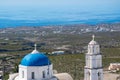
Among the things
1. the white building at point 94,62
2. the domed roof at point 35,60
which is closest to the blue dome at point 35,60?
the domed roof at point 35,60

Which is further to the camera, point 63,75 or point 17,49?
point 17,49

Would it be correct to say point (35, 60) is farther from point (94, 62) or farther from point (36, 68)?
point (94, 62)

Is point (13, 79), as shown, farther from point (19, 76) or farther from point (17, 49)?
point (17, 49)

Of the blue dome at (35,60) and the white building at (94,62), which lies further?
the white building at (94,62)

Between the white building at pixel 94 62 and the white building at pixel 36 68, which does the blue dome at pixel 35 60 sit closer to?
the white building at pixel 36 68

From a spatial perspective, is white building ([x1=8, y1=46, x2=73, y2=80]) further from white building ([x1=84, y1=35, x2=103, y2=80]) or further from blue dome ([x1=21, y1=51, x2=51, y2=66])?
white building ([x1=84, y1=35, x2=103, y2=80])

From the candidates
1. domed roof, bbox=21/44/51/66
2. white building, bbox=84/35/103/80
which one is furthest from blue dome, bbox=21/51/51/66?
white building, bbox=84/35/103/80

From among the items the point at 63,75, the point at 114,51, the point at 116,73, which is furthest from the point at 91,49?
the point at 114,51

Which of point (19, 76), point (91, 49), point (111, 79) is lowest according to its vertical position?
point (111, 79)

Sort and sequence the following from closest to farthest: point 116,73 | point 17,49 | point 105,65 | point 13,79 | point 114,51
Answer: point 13,79
point 116,73
point 105,65
point 114,51
point 17,49

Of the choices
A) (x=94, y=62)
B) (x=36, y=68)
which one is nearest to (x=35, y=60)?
(x=36, y=68)

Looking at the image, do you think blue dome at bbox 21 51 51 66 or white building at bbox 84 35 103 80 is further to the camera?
white building at bbox 84 35 103 80
